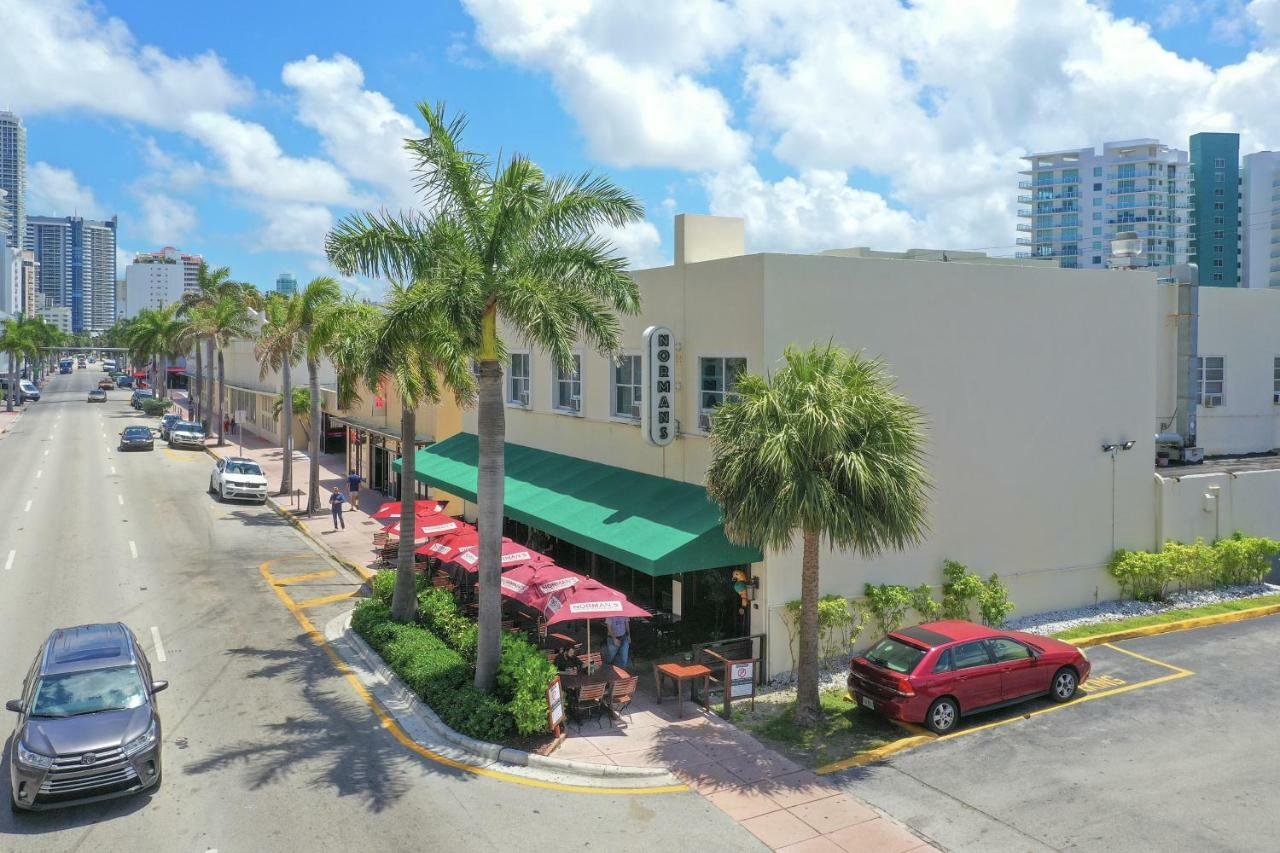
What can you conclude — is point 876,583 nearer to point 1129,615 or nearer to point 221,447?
point 1129,615

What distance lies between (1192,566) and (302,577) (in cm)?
2195

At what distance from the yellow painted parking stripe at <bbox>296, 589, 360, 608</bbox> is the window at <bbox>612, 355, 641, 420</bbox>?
27.3ft

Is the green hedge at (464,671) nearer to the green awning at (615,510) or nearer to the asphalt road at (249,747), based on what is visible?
the asphalt road at (249,747)

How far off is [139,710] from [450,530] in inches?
428

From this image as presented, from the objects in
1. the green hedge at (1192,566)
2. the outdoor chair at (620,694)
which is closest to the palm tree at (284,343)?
the outdoor chair at (620,694)

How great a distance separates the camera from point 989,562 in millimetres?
19906

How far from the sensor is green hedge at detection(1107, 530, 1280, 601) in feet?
71.1

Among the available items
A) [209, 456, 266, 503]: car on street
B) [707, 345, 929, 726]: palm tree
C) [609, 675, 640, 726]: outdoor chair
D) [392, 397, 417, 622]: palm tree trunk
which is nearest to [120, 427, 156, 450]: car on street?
[209, 456, 266, 503]: car on street

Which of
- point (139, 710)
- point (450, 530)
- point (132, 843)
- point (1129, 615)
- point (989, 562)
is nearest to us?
point (132, 843)

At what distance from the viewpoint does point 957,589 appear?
19.0m

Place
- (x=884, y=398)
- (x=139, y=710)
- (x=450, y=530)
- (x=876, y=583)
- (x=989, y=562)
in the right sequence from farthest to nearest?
(x=450, y=530) → (x=989, y=562) → (x=876, y=583) → (x=884, y=398) → (x=139, y=710)

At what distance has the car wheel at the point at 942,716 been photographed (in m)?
14.7

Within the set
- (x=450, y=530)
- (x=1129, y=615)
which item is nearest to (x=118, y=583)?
(x=450, y=530)

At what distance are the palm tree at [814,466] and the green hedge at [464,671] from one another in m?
3.71
